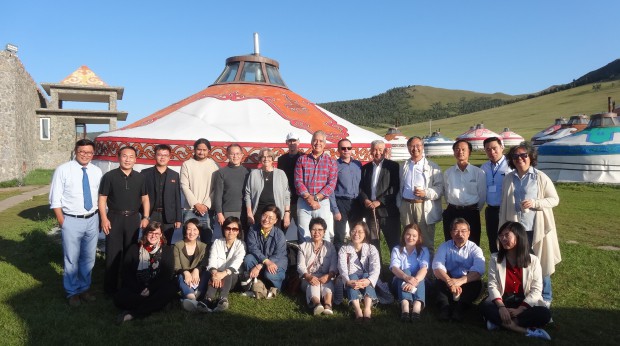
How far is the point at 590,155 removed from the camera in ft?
41.5

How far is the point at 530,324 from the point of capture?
2.92 meters

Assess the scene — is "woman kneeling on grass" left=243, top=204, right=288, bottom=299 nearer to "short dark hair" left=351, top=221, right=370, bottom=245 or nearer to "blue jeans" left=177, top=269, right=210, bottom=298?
"blue jeans" left=177, top=269, right=210, bottom=298

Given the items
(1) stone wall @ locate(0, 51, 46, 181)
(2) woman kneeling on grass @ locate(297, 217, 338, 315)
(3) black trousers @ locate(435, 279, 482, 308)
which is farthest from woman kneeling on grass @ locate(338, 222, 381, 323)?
(1) stone wall @ locate(0, 51, 46, 181)

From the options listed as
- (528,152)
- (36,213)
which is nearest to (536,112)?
(36,213)

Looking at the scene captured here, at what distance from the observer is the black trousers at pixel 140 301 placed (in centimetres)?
316

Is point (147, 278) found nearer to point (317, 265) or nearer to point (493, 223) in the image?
point (317, 265)

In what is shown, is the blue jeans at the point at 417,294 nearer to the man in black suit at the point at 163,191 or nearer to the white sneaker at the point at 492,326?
the white sneaker at the point at 492,326

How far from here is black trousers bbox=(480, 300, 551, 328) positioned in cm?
288

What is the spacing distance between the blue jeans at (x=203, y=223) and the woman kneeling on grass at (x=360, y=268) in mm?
1231

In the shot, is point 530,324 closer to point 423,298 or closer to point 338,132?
point 423,298

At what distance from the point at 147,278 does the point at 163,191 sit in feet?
2.42

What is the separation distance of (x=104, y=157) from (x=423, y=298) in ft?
12.7

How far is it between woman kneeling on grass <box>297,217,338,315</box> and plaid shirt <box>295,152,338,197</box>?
382 mm

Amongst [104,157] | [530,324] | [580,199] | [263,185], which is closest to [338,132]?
[263,185]
